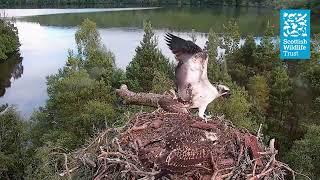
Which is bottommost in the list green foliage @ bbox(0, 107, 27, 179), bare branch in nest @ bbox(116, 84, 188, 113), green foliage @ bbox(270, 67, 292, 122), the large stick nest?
green foliage @ bbox(0, 107, 27, 179)

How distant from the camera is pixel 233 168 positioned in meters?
6.04

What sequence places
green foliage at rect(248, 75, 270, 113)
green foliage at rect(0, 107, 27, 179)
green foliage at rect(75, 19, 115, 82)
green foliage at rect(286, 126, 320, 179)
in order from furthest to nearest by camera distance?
green foliage at rect(75, 19, 115, 82)
green foliage at rect(248, 75, 270, 113)
green foliage at rect(0, 107, 27, 179)
green foliage at rect(286, 126, 320, 179)

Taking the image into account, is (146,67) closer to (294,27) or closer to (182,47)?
(294,27)

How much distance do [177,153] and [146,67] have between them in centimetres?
2648

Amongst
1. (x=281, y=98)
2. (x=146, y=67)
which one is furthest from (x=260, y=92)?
(x=146, y=67)

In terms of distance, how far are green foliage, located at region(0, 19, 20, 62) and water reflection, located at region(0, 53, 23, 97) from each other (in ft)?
3.22

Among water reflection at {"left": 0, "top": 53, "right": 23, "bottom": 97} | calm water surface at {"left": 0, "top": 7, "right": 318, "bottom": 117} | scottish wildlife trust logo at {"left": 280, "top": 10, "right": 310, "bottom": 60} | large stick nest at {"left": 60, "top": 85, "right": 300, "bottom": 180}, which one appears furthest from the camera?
water reflection at {"left": 0, "top": 53, "right": 23, "bottom": 97}

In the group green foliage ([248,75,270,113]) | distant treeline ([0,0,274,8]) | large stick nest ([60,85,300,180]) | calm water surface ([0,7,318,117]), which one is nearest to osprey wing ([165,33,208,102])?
large stick nest ([60,85,300,180])

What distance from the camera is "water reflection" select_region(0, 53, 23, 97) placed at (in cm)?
4436

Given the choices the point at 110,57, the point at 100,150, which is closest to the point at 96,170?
the point at 100,150

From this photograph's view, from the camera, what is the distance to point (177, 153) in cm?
570

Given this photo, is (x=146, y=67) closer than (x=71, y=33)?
Yes

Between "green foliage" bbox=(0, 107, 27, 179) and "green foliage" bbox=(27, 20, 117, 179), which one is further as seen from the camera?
"green foliage" bbox=(0, 107, 27, 179)

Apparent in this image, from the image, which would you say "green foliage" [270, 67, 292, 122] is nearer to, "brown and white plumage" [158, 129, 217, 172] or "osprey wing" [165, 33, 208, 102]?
"osprey wing" [165, 33, 208, 102]
